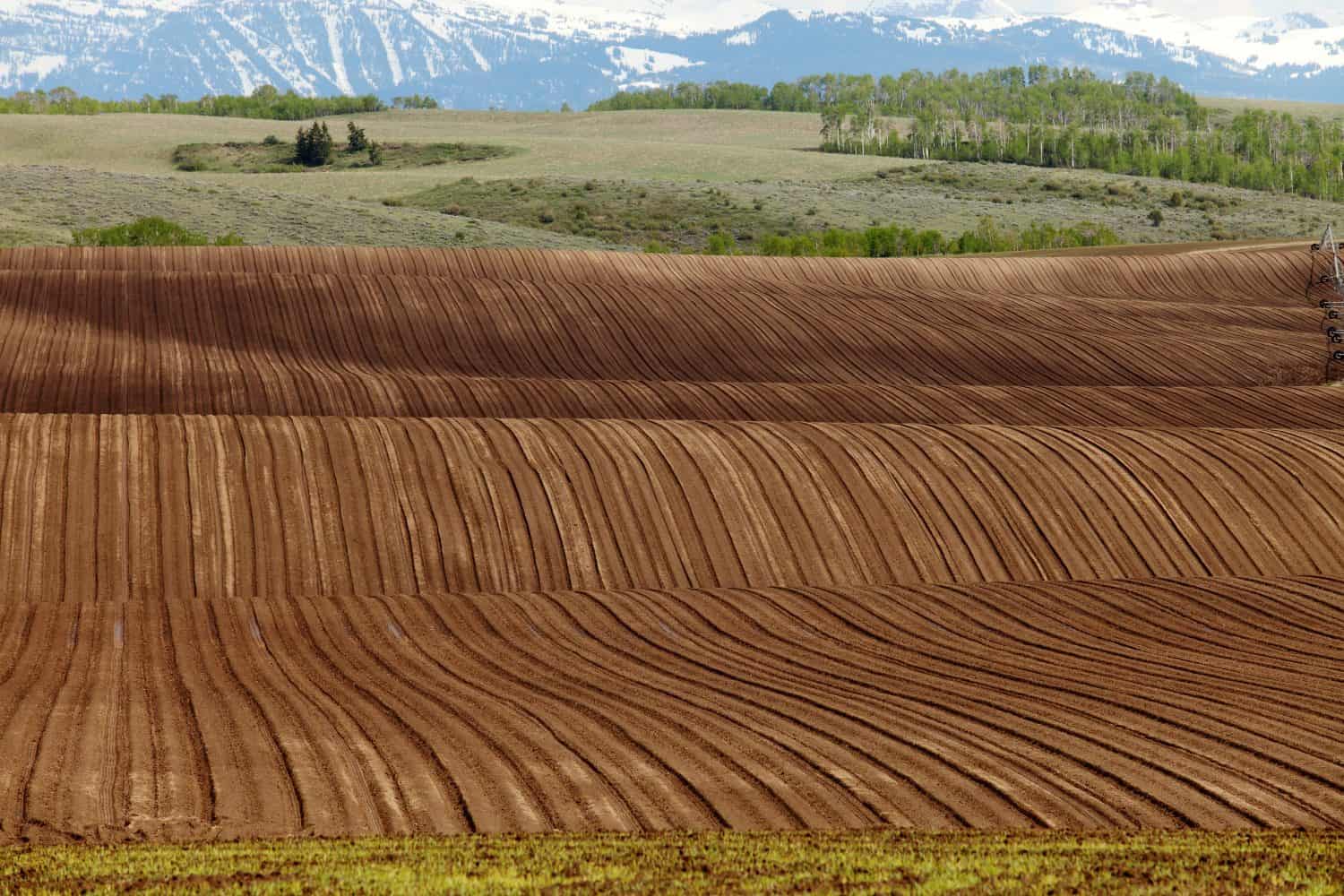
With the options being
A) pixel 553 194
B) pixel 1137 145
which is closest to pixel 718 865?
pixel 553 194

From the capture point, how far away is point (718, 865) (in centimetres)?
1123

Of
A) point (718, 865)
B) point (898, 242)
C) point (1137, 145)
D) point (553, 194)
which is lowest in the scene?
point (898, 242)

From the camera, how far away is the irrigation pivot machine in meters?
44.6

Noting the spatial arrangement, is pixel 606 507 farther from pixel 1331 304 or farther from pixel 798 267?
pixel 798 267

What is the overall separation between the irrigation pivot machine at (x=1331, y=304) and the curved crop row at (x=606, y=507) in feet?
53.4

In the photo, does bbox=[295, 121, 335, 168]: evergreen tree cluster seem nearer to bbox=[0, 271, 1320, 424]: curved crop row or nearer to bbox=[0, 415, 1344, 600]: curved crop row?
bbox=[0, 271, 1320, 424]: curved crop row

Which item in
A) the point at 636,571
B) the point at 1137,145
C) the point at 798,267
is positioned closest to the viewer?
the point at 636,571

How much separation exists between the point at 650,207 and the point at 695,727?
9602 centimetres

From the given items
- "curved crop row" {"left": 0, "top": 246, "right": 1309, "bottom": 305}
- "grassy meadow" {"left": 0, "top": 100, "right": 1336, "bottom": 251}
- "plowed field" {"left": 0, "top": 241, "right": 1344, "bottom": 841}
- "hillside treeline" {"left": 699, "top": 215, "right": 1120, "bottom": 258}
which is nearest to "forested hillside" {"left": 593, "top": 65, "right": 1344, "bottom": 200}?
"grassy meadow" {"left": 0, "top": 100, "right": 1336, "bottom": 251}

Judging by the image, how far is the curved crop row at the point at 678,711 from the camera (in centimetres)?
1370

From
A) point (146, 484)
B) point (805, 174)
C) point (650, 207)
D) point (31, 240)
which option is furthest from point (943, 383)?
point (805, 174)

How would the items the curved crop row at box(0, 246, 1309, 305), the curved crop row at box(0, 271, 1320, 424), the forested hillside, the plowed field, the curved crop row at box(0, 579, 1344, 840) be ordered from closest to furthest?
the curved crop row at box(0, 579, 1344, 840) → the plowed field → the curved crop row at box(0, 271, 1320, 424) → the curved crop row at box(0, 246, 1309, 305) → the forested hillside

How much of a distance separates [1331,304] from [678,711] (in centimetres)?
3489

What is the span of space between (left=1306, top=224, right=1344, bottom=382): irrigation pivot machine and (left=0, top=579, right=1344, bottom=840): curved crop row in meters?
22.8
